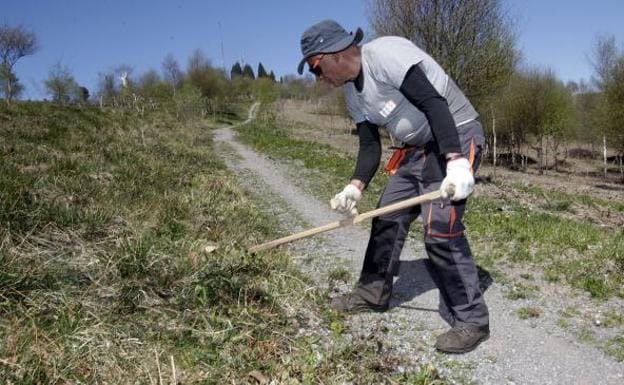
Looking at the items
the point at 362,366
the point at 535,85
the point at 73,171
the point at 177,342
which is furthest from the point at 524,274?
the point at 535,85

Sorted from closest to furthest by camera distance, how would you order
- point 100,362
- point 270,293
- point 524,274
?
point 100,362, point 270,293, point 524,274

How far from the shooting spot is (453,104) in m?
3.52

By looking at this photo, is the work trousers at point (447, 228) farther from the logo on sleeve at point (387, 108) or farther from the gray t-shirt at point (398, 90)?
the logo on sleeve at point (387, 108)

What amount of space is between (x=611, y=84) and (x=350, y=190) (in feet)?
103

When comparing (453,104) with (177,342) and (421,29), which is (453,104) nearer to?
(177,342)

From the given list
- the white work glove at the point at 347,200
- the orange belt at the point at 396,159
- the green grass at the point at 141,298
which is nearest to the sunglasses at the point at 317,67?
the orange belt at the point at 396,159

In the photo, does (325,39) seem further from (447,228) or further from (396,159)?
(447,228)

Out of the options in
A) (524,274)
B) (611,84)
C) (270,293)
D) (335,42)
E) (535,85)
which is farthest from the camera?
(535,85)

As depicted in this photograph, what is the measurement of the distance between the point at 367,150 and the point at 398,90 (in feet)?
2.98

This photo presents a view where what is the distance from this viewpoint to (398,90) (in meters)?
3.42

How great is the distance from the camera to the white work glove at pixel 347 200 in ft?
13.6

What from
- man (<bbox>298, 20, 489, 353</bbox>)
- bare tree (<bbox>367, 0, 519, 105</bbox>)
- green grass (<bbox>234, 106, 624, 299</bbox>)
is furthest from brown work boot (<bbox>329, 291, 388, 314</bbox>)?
bare tree (<bbox>367, 0, 519, 105</bbox>)

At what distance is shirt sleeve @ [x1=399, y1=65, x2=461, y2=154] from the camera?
3205 millimetres

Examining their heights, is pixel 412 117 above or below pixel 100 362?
above
